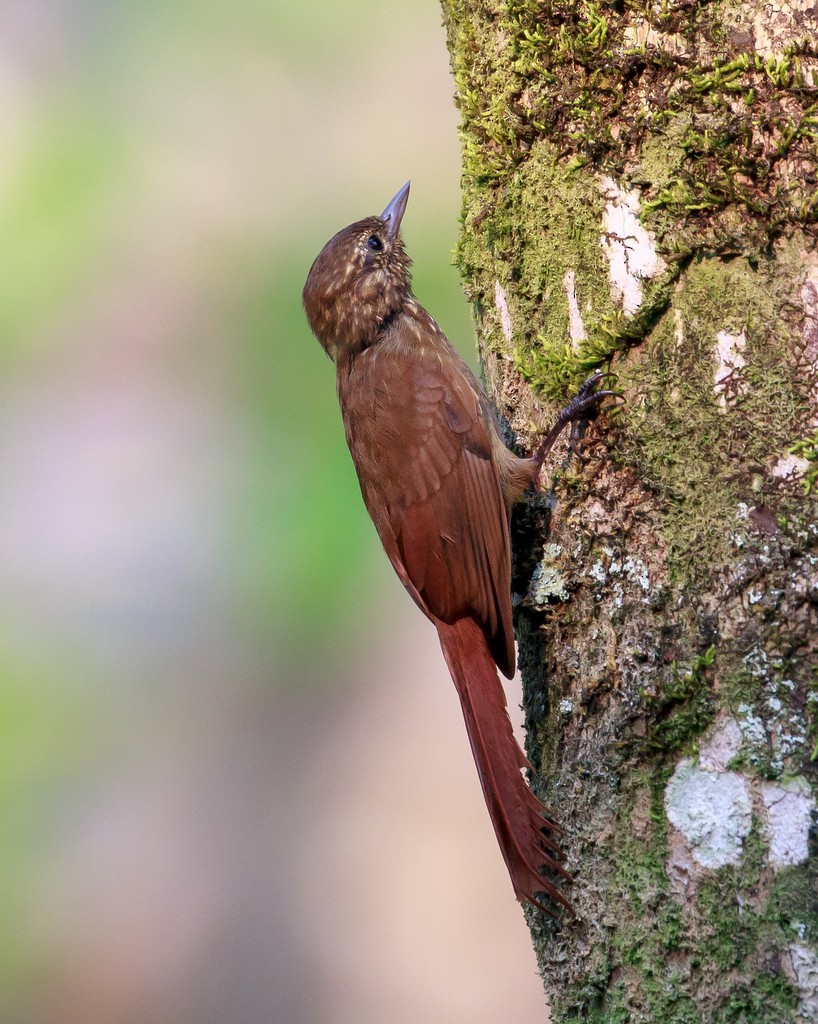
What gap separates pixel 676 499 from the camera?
189 cm

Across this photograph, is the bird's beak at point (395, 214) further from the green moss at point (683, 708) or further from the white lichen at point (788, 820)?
the white lichen at point (788, 820)

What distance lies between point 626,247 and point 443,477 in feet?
2.74

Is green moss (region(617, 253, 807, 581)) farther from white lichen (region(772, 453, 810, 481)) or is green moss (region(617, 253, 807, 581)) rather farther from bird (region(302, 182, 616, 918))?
bird (region(302, 182, 616, 918))

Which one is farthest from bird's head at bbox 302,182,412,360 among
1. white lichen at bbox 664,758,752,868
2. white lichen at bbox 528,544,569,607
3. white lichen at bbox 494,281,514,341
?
white lichen at bbox 664,758,752,868

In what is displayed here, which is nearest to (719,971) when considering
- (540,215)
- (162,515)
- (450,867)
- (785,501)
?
(785,501)

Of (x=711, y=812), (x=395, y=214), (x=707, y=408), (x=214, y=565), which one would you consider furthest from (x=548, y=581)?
(x=214, y=565)

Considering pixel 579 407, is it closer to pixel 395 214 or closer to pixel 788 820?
pixel 788 820

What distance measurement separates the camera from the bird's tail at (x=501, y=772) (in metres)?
1.99

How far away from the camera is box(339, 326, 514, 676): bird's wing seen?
8.18 ft

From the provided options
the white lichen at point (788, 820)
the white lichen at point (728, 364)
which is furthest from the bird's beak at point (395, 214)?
the white lichen at point (788, 820)

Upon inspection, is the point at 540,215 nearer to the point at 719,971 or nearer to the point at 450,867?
the point at 719,971

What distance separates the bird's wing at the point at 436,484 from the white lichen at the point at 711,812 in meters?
0.65

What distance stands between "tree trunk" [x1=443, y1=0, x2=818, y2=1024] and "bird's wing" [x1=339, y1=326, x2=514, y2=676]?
26 cm

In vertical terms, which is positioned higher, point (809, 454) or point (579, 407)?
point (579, 407)
